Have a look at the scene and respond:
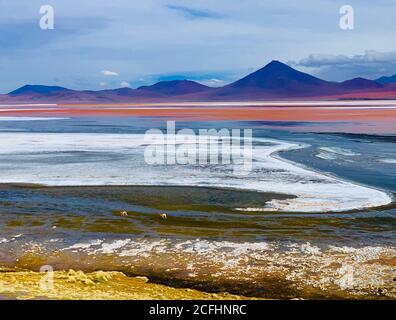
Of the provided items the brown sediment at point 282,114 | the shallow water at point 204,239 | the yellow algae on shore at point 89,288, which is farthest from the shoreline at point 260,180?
the brown sediment at point 282,114

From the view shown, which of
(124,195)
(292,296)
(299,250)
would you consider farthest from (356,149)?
(292,296)

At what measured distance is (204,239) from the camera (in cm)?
865

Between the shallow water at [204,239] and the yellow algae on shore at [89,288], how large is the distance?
12.8 inches

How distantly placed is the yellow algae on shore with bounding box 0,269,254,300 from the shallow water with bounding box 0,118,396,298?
32cm

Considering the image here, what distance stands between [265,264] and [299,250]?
0.86 m

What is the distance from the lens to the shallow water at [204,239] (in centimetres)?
684

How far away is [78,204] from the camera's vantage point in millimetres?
11375

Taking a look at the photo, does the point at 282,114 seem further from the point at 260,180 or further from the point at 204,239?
the point at 204,239

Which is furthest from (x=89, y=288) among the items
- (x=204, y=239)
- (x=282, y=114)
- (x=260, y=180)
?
(x=282, y=114)

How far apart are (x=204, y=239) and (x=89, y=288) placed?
2.81 metres

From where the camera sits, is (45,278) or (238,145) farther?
(238,145)

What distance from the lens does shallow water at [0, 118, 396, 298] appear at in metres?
6.84
